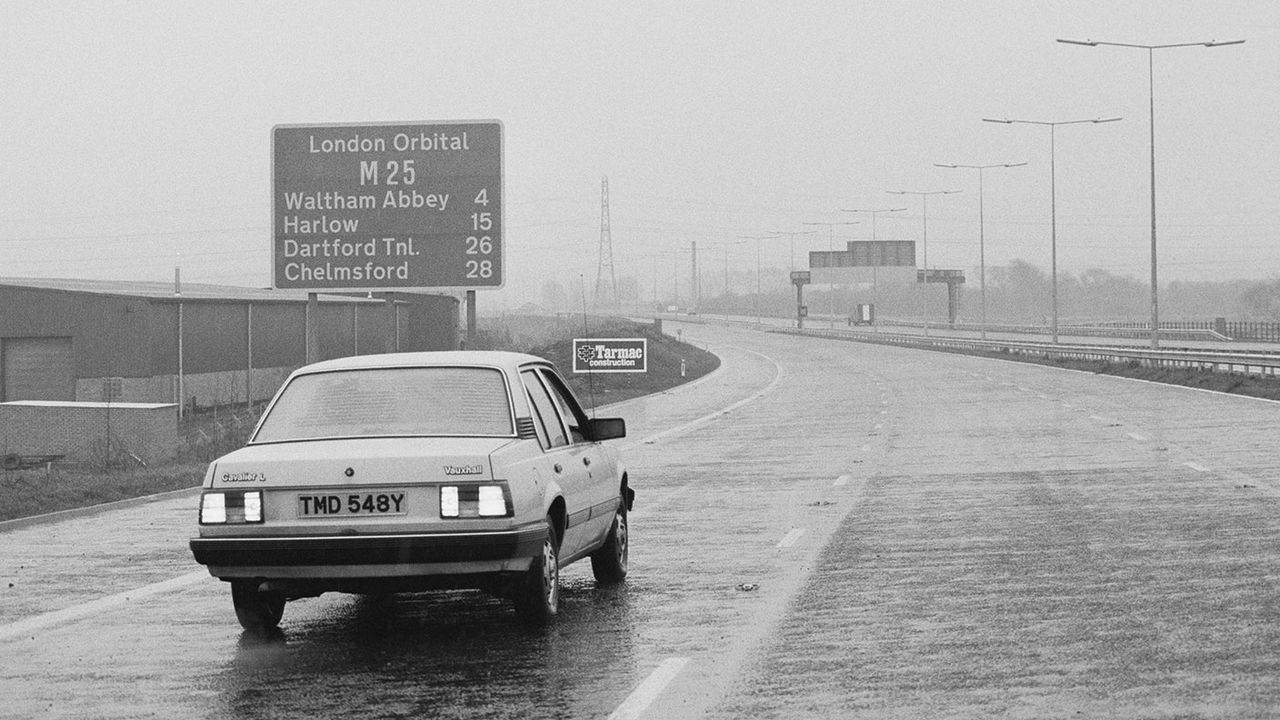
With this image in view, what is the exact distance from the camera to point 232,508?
9594 millimetres

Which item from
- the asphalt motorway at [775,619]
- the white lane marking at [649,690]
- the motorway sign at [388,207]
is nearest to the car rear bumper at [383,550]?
the asphalt motorway at [775,619]

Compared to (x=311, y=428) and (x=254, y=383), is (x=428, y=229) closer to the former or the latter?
(x=311, y=428)

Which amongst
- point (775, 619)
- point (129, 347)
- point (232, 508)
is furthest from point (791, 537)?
point (129, 347)

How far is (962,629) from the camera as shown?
32.1ft

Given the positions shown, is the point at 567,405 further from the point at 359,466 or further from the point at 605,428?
the point at 359,466

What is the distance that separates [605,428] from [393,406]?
179 centimetres

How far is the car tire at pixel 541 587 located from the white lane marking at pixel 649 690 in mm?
1116

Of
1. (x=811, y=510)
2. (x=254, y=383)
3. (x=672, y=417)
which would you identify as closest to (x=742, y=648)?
(x=811, y=510)

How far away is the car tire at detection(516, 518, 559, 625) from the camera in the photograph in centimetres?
984

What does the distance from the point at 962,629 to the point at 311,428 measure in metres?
3.75

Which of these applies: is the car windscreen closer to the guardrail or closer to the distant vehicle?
the distant vehicle

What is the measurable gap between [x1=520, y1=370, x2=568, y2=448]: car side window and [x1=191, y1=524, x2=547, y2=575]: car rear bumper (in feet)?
4.15

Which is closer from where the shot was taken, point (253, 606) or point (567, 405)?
point (253, 606)

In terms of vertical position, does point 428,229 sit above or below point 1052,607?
above
